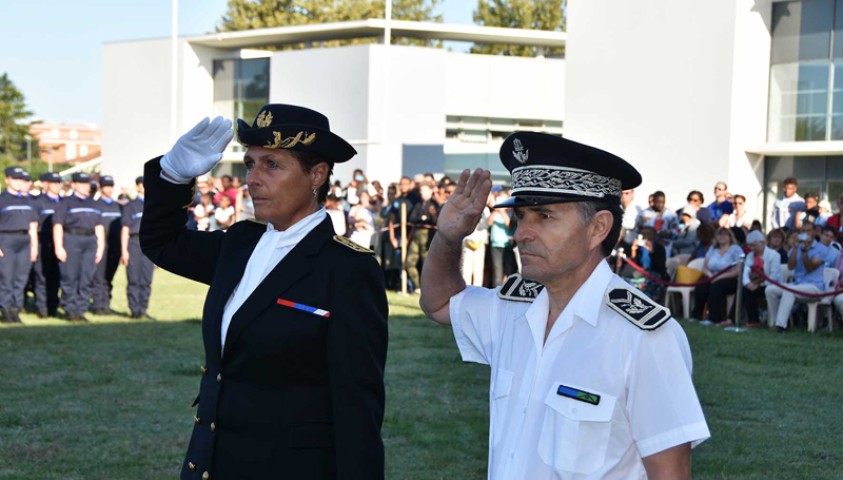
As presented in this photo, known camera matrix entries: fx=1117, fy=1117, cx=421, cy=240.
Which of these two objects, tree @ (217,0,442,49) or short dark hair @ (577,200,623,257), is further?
tree @ (217,0,442,49)

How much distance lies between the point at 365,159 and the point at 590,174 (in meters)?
34.1

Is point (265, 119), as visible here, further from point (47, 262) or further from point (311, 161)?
point (47, 262)

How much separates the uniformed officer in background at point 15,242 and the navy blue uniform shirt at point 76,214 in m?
0.37

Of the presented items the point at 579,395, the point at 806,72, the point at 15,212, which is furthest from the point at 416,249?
the point at 579,395

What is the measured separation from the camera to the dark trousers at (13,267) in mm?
15273

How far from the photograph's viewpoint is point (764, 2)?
84.6 ft

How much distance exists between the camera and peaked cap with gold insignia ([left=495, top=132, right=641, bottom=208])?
116 inches

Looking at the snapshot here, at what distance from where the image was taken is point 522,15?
216 ft

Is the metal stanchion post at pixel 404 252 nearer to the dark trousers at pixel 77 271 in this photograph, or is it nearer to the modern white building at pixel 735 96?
the dark trousers at pixel 77 271

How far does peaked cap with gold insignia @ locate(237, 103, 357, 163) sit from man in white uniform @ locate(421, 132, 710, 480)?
687mm

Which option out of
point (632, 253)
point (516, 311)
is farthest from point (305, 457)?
point (632, 253)

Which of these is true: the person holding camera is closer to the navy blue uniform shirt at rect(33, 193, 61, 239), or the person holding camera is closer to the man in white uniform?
the navy blue uniform shirt at rect(33, 193, 61, 239)

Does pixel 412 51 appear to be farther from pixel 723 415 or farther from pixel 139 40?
pixel 723 415

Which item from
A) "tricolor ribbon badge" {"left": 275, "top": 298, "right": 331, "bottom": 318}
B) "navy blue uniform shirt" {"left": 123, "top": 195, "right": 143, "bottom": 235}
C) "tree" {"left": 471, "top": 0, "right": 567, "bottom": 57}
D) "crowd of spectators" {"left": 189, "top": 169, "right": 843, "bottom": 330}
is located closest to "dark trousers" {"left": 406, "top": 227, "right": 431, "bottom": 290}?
"crowd of spectators" {"left": 189, "top": 169, "right": 843, "bottom": 330}
